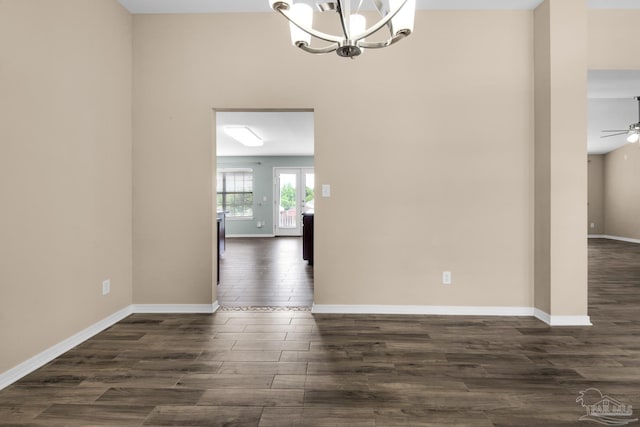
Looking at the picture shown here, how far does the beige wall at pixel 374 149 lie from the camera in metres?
3.12

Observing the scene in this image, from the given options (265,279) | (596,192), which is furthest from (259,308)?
(596,192)

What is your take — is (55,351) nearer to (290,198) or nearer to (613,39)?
(613,39)

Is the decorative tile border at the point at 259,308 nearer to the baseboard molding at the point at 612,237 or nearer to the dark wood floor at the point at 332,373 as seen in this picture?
the dark wood floor at the point at 332,373

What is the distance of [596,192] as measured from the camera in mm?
10273

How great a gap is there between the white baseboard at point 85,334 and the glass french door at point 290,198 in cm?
711

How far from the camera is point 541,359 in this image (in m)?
2.24

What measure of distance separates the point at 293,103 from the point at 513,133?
2.08m

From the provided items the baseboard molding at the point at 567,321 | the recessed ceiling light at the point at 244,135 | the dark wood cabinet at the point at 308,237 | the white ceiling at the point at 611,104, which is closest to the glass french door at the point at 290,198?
the recessed ceiling light at the point at 244,135

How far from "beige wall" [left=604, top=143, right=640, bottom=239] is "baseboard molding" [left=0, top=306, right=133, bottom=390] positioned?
11908 millimetres

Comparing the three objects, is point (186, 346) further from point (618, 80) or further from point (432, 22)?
point (618, 80)

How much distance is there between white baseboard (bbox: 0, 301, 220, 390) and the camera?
6.53ft

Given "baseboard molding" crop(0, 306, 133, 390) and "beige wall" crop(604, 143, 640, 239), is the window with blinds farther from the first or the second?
"beige wall" crop(604, 143, 640, 239)

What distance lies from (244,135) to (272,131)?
2.28ft

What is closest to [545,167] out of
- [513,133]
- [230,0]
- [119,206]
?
[513,133]
